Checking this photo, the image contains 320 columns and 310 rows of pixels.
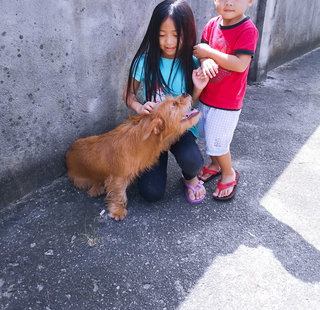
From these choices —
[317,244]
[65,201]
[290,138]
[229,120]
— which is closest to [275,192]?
[317,244]

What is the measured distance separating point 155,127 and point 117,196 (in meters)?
0.80

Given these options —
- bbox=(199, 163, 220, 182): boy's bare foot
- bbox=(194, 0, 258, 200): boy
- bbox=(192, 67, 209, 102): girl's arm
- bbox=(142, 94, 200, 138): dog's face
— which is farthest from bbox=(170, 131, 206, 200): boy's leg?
bbox=(192, 67, 209, 102): girl's arm

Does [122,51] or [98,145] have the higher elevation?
[122,51]

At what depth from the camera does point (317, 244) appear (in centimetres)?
251

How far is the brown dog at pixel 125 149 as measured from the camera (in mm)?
2383

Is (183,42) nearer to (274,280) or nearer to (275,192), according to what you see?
(275,192)

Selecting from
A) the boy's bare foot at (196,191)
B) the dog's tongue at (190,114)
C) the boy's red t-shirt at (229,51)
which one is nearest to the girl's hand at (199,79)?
the boy's red t-shirt at (229,51)

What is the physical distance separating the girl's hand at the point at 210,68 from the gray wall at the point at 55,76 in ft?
3.95

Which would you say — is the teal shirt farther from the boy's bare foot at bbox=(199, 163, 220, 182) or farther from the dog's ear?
the boy's bare foot at bbox=(199, 163, 220, 182)

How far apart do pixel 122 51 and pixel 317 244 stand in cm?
272

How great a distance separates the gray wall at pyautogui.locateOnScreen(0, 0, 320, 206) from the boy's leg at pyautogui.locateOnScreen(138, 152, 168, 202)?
922 millimetres

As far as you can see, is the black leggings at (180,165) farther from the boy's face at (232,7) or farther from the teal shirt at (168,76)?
the boy's face at (232,7)

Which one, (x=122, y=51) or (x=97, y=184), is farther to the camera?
(x=122, y=51)

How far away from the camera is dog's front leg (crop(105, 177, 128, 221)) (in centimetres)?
270
